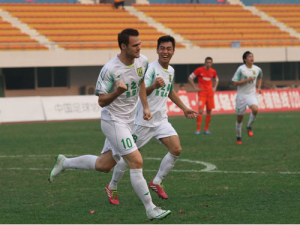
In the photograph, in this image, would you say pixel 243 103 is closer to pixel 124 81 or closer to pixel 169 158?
pixel 169 158

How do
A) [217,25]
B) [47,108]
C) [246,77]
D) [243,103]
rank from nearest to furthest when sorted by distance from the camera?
1. [243,103]
2. [246,77]
3. [47,108]
4. [217,25]

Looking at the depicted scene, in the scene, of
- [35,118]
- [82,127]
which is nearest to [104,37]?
[35,118]

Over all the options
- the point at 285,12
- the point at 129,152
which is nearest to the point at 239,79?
the point at 129,152

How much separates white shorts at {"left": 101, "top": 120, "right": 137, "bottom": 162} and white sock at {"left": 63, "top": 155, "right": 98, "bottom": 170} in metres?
0.53

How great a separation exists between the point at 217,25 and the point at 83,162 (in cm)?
3276

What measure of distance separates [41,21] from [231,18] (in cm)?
1294

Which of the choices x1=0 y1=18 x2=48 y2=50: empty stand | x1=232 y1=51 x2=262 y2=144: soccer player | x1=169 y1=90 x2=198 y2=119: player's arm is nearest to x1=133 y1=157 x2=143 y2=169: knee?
x1=169 y1=90 x2=198 y2=119: player's arm

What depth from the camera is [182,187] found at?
8.46m

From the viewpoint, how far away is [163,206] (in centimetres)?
704

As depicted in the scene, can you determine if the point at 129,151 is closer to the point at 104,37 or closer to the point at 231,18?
the point at 104,37

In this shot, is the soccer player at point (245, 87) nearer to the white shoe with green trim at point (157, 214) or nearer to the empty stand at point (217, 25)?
the white shoe with green trim at point (157, 214)

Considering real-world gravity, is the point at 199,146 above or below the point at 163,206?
below

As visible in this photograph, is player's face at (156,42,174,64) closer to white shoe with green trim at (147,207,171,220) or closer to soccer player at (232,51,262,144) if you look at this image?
white shoe with green trim at (147,207,171,220)

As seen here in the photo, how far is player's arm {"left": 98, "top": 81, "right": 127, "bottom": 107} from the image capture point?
20.0ft
